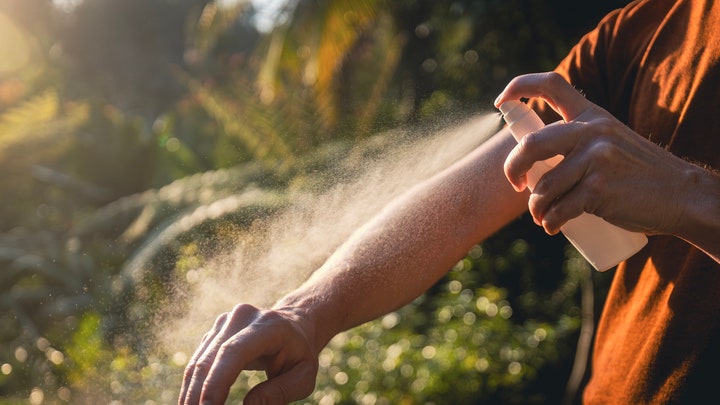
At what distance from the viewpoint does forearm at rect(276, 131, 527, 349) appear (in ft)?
4.93

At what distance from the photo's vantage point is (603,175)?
1135mm

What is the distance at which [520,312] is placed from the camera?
18.4 feet

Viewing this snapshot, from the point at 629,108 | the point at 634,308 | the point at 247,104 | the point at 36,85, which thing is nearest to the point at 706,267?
the point at 634,308

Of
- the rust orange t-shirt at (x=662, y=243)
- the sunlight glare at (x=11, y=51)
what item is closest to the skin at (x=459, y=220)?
the rust orange t-shirt at (x=662, y=243)

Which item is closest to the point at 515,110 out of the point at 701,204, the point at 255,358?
the point at 701,204

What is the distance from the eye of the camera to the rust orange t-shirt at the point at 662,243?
1.44 m

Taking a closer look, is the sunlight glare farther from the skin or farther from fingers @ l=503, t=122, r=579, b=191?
fingers @ l=503, t=122, r=579, b=191

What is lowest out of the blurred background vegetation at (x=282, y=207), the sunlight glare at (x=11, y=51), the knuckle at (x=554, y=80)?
the blurred background vegetation at (x=282, y=207)

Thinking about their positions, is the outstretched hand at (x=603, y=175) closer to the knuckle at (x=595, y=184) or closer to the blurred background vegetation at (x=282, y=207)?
the knuckle at (x=595, y=184)

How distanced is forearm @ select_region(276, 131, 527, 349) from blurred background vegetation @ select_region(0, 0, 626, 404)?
2.65 feet

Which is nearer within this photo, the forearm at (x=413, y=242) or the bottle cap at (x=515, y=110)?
the bottle cap at (x=515, y=110)

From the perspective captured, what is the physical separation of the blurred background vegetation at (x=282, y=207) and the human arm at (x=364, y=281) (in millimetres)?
816

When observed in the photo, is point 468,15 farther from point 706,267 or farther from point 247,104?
point 706,267

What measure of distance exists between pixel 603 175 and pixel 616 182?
25 millimetres
